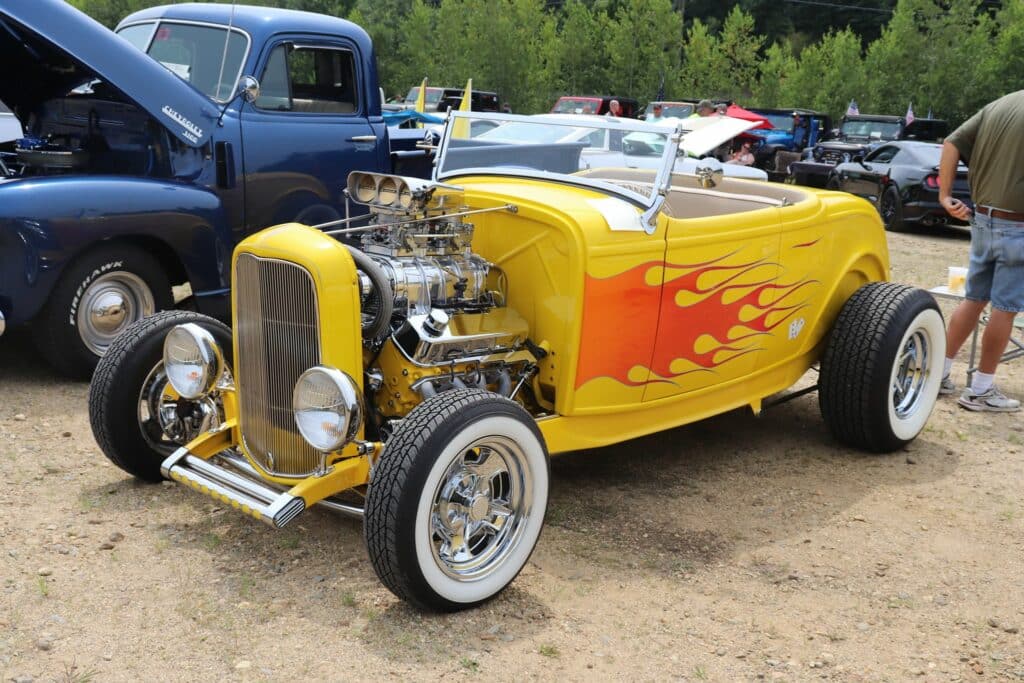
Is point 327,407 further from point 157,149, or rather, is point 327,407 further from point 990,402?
point 990,402

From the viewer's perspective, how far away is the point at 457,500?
136 inches

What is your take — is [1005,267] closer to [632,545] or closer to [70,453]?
[632,545]

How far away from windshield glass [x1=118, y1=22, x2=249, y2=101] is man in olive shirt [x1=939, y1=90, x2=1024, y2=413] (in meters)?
4.39

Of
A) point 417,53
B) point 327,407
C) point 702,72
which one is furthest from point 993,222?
point 417,53

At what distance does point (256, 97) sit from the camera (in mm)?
6488

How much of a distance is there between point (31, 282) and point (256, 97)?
75.3 inches

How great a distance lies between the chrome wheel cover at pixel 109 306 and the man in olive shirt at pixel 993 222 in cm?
465

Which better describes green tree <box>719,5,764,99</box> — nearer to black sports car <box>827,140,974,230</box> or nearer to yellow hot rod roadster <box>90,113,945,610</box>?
black sports car <box>827,140,974,230</box>

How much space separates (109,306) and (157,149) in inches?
47.8

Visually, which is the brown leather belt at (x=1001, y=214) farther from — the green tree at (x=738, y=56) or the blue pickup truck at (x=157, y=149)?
the green tree at (x=738, y=56)

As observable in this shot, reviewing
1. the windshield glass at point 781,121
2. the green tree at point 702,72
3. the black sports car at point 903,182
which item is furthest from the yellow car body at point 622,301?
the green tree at point 702,72

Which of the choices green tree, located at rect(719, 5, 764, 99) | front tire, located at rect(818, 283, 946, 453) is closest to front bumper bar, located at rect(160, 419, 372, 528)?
front tire, located at rect(818, 283, 946, 453)

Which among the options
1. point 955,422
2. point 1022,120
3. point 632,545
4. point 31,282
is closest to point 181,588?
point 632,545

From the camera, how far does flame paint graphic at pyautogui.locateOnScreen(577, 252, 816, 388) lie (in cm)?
403
